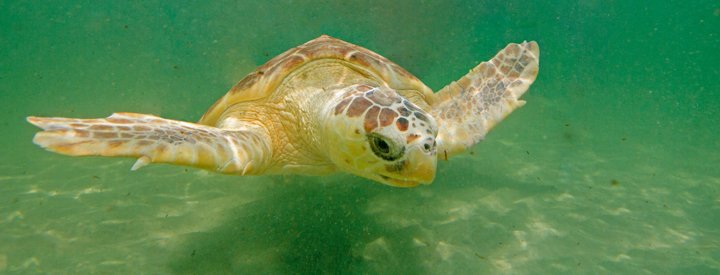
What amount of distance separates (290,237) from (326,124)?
1.10 metres

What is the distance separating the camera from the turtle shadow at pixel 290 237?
106 inches

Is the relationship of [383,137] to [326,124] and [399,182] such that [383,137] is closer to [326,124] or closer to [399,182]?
[399,182]

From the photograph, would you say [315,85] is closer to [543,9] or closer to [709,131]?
[709,131]

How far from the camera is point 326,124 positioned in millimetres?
2490

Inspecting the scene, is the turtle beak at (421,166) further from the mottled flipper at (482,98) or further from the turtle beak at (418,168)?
the mottled flipper at (482,98)

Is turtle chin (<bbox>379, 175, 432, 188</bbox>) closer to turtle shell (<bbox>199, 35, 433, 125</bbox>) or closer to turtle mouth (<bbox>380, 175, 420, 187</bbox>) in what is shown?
turtle mouth (<bbox>380, 175, 420, 187</bbox>)

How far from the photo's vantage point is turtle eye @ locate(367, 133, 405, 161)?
2.08 metres

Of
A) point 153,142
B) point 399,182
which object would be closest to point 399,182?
point 399,182

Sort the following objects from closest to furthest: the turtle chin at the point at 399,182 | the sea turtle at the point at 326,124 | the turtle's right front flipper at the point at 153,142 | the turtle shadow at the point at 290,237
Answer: the turtle's right front flipper at the point at 153,142
the sea turtle at the point at 326,124
the turtle chin at the point at 399,182
the turtle shadow at the point at 290,237

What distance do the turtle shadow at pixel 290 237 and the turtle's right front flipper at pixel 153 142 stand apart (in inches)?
Answer: 25.7

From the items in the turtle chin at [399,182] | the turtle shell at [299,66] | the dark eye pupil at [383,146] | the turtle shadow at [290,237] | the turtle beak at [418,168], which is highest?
the turtle shell at [299,66]

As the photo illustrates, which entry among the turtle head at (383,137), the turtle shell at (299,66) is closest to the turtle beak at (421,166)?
the turtle head at (383,137)

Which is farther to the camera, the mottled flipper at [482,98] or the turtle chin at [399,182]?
the mottled flipper at [482,98]

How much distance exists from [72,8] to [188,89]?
13478mm
